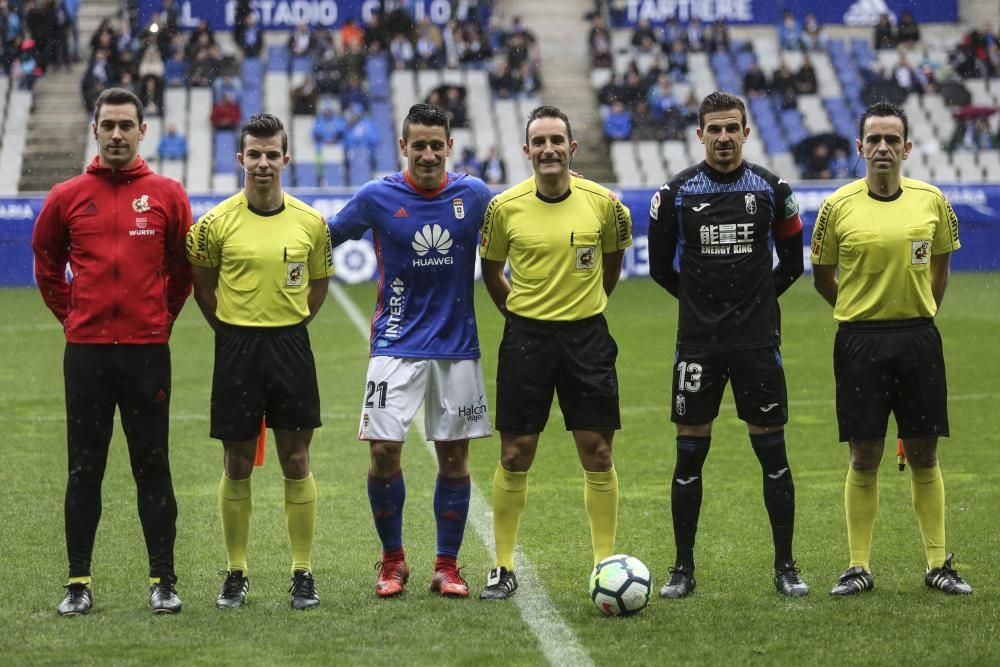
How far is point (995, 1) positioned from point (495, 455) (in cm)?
3086

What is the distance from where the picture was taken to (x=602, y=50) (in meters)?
33.5

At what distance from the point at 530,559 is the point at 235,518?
149cm

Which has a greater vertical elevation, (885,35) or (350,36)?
(885,35)

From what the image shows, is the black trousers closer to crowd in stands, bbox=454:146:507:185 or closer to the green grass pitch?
the green grass pitch

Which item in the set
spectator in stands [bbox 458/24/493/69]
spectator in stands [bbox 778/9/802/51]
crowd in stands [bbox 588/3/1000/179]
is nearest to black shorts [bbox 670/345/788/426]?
crowd in stands [bbox 588/3/1000/179]

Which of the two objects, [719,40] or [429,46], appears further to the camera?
[719,40]

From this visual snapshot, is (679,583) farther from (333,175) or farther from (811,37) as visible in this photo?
(811,37)

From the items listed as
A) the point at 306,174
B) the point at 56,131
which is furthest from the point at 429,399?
the point at 56,131

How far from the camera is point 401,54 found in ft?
107

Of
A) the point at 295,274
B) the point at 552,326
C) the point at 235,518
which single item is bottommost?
the point at 235,518

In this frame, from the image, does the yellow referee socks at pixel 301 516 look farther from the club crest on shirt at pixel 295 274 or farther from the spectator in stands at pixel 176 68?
the spectator in stands at pixel 176 68

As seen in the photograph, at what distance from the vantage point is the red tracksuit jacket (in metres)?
5.92

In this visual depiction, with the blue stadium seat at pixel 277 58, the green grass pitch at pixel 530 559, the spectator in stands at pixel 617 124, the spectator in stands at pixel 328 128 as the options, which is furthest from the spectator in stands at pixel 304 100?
the green grass pitch at pixel 530 559

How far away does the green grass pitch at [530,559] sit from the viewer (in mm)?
5438
